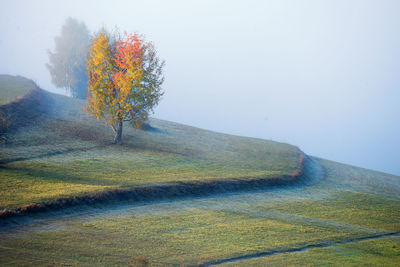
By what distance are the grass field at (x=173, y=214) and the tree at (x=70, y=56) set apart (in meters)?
39.5

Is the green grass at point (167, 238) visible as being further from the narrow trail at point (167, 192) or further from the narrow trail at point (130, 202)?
the narrow trail at point (167, 192)

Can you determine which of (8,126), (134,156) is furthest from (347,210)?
(8,126)

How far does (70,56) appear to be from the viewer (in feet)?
252

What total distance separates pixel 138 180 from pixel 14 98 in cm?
2817

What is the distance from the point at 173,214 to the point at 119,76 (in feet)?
66.6

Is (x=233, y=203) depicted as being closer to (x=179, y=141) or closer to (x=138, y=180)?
(x=138, y=180)

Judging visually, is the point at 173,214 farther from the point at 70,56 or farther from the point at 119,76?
the point at 70,56

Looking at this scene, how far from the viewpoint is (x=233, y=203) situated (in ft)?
83.9

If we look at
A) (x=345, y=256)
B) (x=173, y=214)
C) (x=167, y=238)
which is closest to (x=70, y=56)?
(x=173, y=214)

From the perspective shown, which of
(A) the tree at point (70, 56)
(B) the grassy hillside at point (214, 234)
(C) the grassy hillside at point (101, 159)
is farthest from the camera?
(A) the tree at point (70, 56)

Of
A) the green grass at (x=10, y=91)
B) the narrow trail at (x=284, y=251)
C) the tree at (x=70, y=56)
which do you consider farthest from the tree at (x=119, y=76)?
the tree at (x=70, y=56)

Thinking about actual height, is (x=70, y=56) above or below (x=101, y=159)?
above

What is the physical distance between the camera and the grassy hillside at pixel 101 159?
72.7 ft

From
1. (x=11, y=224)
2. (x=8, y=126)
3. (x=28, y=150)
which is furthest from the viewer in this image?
(x=8, y=126)
